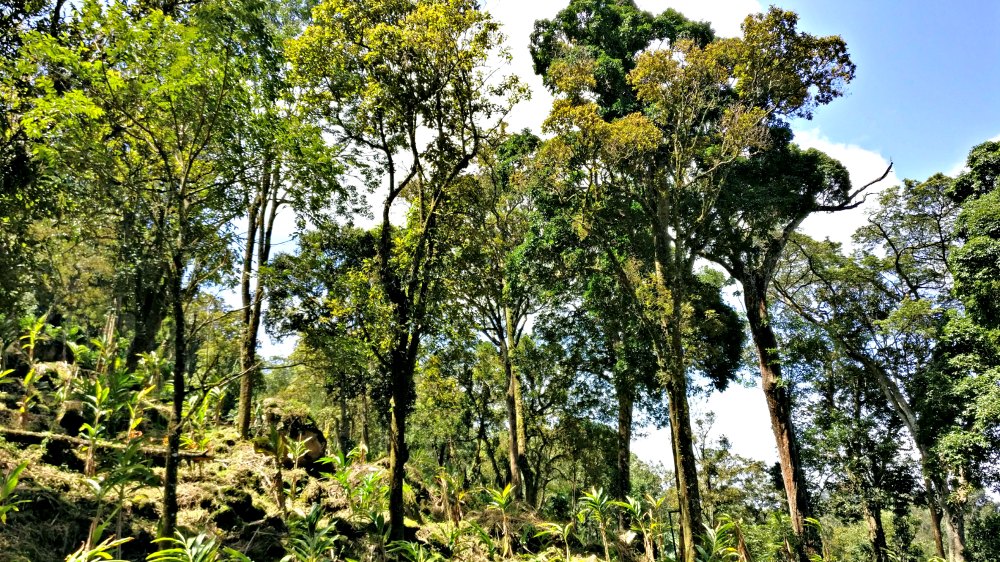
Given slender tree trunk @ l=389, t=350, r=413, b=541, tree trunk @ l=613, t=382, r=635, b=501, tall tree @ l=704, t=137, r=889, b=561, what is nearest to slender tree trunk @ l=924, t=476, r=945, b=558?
tall tree @ l=704, t=137, r=889, b=561

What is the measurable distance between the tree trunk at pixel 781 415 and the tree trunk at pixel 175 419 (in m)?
14.8

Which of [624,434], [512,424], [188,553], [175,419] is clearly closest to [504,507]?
[188,553]

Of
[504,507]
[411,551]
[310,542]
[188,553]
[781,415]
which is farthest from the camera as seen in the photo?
[781,415]

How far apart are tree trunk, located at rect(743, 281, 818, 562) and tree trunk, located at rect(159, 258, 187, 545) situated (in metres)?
14.8

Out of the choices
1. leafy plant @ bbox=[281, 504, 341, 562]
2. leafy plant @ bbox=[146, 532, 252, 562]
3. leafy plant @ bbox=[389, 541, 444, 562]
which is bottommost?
leafy plant @ bbox=[389, 541, 444, 562]

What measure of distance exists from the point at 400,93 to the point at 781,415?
49.7 feet

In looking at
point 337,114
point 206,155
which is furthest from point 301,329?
point 337,114

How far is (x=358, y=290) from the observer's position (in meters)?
8.60

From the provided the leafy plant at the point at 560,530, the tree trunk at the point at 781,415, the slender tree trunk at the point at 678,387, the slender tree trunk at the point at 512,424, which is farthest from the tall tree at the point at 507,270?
the tree trunk at the point at 781,415

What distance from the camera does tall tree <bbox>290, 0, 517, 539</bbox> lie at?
326 inches

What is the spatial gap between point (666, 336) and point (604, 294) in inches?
196

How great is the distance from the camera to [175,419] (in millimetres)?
5555

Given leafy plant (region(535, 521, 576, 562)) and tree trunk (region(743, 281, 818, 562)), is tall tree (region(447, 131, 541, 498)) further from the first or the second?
tree trunk (region(743, 281, 818, 562))

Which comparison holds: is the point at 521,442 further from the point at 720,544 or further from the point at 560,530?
the point at 720,544
